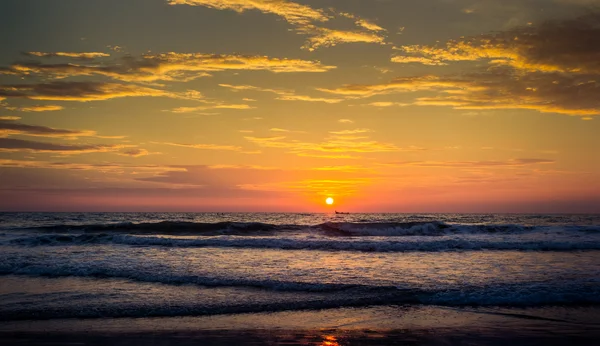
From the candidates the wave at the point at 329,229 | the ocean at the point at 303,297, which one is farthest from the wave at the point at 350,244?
the wave at the point at 329,229

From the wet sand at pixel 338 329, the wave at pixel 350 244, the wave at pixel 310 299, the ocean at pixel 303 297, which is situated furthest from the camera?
the wave at pixel 350 244

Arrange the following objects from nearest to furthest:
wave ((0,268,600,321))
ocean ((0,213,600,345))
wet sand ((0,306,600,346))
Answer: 1. wet sand ((0,306,600,346))
2. ocean ((0,213,600,345))
3. wave ((0,268,600,321))

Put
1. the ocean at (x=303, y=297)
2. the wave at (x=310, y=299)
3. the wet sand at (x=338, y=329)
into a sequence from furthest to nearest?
the wave at (x=310, y=299) < the ocean at (x=303, y=297) < the wet sand at (x=338, y=329)

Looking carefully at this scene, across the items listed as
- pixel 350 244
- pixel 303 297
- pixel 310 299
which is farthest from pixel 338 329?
pixel 350 244

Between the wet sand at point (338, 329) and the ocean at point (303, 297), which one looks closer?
the wet sand at point (338, 329)

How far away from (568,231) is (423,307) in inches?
1330

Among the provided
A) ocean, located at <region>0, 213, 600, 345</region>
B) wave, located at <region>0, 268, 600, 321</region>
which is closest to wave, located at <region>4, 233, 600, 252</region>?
ocean, located at <region>0, 213, 600, 345</region>

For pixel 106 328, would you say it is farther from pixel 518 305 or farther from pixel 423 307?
pixel 518 305

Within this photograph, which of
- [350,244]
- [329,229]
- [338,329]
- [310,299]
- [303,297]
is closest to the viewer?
[338,329]

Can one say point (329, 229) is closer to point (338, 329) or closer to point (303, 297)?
point (303, 297)

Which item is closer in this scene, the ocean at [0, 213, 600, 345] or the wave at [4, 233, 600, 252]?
the ocean at [0, 213, 600, 345]

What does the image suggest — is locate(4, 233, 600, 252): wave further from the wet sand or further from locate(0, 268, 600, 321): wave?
the wet sand

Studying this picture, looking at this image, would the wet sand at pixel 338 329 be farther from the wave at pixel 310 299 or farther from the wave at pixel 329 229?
the wave at pixel 329 229

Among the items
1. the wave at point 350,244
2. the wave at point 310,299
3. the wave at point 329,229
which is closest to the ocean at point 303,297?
the wave at point 310,299
